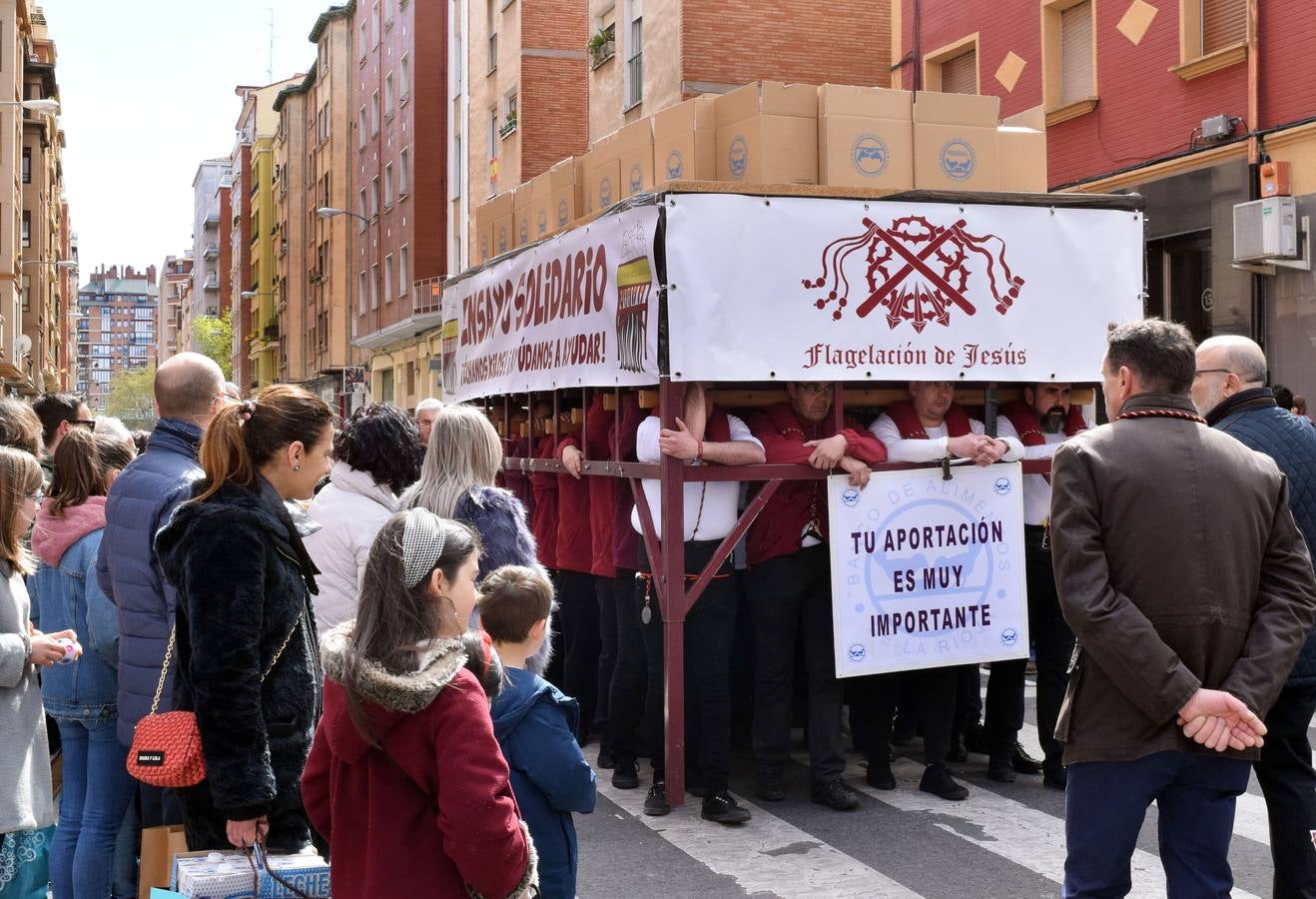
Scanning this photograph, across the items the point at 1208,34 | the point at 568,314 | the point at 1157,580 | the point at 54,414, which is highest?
the point at 1208,34

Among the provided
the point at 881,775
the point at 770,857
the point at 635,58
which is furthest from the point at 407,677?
the point at 635,58

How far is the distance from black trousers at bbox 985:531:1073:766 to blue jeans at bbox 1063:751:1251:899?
3182mm

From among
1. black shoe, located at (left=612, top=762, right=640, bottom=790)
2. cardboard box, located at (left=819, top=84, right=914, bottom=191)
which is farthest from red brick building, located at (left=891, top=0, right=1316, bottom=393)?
black shoe, located at (left=612, top=762, right=640, bottom=790)

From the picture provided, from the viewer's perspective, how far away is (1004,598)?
279 inches

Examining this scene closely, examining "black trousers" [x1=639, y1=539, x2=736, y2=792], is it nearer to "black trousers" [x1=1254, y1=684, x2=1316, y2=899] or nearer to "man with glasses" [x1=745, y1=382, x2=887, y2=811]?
"man with glasses" [x1=745, y1=382, x2=887, y2=811]

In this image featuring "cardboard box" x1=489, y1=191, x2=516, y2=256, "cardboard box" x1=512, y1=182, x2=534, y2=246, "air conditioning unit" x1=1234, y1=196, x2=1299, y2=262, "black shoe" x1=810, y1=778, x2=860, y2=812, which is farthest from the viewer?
"air conditioning unit" x1=1234, y1=196, x2=1299, y2=262

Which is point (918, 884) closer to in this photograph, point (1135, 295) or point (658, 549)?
point (658, 549)

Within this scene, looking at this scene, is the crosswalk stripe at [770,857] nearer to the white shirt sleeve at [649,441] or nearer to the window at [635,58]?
the white shirt sleeve at [649,441]

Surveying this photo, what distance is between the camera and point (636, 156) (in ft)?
26.1

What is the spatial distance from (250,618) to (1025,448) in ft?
15.3

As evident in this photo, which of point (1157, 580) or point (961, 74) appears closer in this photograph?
point (1157, 580)

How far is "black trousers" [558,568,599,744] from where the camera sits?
27.3 feet

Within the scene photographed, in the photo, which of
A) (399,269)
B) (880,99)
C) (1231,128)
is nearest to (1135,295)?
(880,99)

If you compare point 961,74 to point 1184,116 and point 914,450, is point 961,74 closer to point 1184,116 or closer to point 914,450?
point 1184,116
